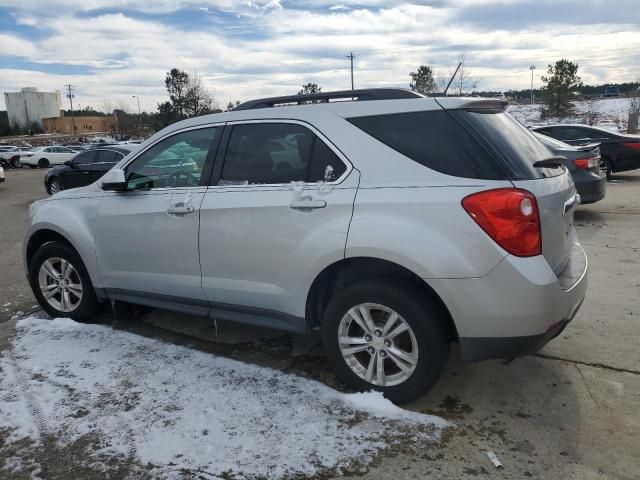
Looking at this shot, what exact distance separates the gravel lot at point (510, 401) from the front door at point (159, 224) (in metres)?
0.52

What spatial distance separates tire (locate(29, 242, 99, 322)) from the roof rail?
6.69ft

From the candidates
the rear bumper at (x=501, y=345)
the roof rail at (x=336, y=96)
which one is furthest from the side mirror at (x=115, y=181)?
the rear bumper at (x=501, y=345)

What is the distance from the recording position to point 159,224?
3842 millimetres

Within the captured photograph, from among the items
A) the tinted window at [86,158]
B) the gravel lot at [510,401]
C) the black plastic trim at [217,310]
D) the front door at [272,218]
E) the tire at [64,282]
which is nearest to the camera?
the gravel lot at [510,401]

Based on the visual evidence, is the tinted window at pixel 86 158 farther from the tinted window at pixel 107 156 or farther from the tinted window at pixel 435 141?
the tinted window at pixel 435 141

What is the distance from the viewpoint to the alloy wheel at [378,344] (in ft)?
9.88

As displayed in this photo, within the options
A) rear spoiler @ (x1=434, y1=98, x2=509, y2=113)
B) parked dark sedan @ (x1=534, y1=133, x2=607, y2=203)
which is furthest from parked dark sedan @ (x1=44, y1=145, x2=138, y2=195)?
rear spoiler @ (x1=434, y1=98, x2=509, y2=113)

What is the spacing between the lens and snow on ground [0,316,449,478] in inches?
107

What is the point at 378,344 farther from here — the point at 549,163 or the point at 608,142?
the point at 608,142

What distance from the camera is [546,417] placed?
2.96 meters

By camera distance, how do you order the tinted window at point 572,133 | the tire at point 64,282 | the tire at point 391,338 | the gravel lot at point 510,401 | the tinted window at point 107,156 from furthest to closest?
the tinted window at point 107,156
the tinted window at point 572,133
the tire at point 64,282
the tire at point 391,338
the gravel lot at point 510,401

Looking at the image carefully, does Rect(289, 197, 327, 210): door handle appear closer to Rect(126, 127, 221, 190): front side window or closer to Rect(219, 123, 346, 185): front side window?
Rect(219, 123, 346, 185): front side window

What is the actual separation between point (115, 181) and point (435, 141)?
2456 millimetres

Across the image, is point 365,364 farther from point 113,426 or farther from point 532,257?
point 113,426
